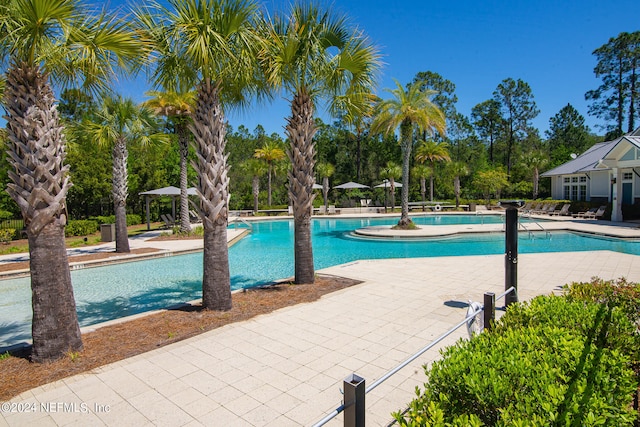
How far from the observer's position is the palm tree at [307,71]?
7.64 meters

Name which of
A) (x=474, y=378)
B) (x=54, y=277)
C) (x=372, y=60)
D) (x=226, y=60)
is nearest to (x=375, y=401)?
(x=474, y=378)

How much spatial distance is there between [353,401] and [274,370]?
240 centimetres

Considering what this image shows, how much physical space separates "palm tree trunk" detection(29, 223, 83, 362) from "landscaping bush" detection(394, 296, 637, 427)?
4.57 meters

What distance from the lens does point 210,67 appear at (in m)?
6.16

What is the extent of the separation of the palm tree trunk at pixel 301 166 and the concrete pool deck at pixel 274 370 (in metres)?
1.42

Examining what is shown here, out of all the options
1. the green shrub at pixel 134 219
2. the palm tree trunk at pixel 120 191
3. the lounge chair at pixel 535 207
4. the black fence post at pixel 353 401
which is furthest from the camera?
the lounge chair at pixel 535 207

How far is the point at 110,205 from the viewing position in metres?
26.5

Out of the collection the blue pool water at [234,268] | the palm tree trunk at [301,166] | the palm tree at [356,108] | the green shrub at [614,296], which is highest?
the palm tree at [356,108]

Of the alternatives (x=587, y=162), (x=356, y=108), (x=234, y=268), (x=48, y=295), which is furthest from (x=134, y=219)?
(x=587, y=162)

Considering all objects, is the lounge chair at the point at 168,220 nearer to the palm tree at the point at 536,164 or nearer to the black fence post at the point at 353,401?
the black fence post at the point at 353,401

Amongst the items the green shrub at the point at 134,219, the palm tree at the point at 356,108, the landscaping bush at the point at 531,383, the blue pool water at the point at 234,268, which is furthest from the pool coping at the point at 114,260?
the green shrub at the point at 134,219

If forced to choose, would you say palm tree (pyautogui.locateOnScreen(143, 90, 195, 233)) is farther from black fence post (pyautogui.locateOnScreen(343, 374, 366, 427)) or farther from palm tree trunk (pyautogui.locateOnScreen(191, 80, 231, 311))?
black fence post (pyautogui.locateOnScreen(343, 374, 366, 427))

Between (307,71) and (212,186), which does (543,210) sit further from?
(212,186)

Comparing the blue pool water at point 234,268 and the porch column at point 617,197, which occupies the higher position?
the porch column at point 617,197
